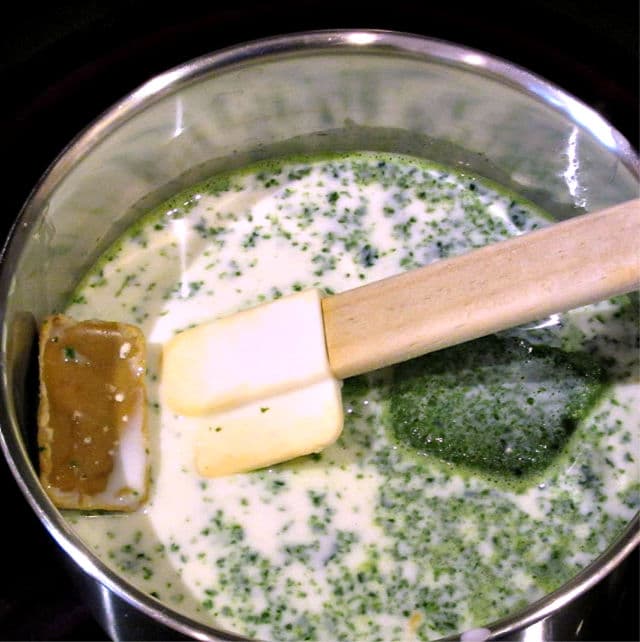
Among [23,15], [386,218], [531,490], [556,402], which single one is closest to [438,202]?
[386,218]

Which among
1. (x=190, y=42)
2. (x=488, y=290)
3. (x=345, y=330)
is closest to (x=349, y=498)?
(x=345, y=330)

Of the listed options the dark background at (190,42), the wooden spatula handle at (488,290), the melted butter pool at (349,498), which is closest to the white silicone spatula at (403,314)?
the wooden spatula handle at (488,290)

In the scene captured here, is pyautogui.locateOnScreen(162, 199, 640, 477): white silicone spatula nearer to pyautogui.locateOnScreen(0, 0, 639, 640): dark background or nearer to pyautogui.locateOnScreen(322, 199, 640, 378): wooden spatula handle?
pyautogui.locateOnScreen(322, 199, 640, 378): wooden spatula handle

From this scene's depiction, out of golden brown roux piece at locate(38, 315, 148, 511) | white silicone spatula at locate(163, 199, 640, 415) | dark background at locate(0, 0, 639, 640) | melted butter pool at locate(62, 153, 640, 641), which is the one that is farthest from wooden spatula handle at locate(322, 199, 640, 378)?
dark background at locate(0, 0, 639, 640)

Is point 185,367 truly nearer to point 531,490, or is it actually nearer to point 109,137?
point 109,137

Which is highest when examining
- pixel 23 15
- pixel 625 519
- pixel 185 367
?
pixel 23 15

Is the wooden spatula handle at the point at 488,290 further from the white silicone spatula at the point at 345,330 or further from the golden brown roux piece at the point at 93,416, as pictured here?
the golden brown roux piece at the point at 93,416

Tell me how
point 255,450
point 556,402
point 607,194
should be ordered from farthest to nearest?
point 607,194, point 556,402, point 255,450
